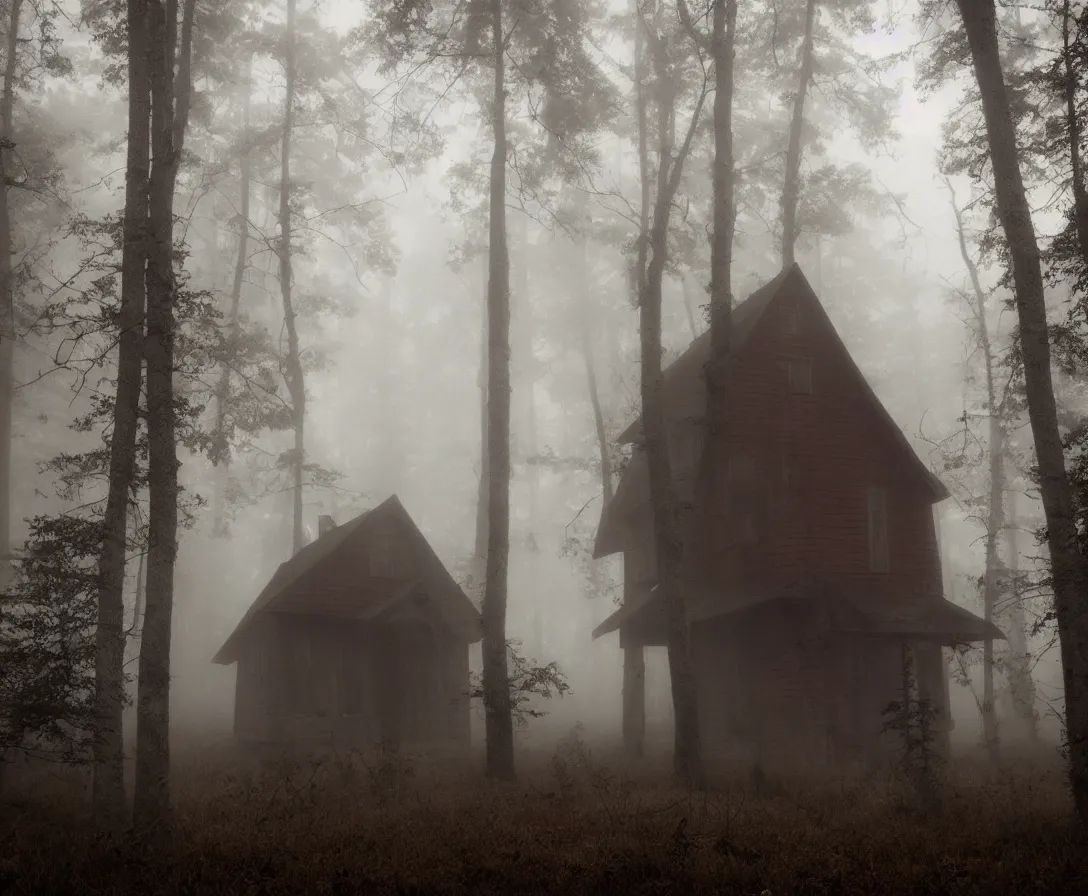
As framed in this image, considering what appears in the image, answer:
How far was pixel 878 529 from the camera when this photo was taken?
2127 cm

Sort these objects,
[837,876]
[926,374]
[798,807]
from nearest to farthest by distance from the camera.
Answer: [837,876] → [798,807] → [926,374]

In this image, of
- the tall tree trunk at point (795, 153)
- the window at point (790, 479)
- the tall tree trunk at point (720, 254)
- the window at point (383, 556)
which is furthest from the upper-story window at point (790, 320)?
the window at point (383, 556)

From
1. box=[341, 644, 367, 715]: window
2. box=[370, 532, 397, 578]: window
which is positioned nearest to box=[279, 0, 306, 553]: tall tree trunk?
box=[370, 532, 397, 578]: window

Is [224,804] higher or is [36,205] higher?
[36,205]

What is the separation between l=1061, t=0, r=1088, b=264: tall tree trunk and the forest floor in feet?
27.1

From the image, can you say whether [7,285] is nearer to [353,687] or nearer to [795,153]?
[353,687]

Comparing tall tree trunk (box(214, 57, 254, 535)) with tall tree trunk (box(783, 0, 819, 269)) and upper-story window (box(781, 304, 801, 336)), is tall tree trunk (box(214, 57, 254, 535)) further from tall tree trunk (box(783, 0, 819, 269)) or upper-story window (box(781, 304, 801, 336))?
tall tree trunk (box(783, 0, 819, 269))

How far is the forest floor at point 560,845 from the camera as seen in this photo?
8.97 metres

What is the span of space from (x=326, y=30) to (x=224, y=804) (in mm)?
26699

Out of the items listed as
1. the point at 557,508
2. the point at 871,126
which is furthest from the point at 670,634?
the point at 557,508

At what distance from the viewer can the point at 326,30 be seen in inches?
1232

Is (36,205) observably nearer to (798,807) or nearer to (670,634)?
(670,634)

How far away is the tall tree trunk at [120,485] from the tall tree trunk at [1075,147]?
13472 mm

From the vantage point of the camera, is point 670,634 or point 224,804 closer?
point 224,804
